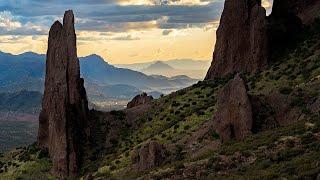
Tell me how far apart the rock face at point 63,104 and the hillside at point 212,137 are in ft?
8.20

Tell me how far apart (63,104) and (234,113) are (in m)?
37.9

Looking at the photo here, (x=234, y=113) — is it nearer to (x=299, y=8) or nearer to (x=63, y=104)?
(x=63, y=104)

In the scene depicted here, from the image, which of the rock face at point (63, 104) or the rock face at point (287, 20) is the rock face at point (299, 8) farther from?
the rock face at point (63, 104)

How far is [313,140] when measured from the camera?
42656 mm

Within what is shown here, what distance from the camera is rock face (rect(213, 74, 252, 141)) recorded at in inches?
2411

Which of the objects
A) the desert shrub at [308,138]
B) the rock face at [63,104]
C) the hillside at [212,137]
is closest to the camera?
the hillside at [212,137]

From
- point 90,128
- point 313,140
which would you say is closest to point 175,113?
point 90,128

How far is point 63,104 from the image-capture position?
91875mm

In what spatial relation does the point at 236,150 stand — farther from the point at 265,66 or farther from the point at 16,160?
the point at 16,160

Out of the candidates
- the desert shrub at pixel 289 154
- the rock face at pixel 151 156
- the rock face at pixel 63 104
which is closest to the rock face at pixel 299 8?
the rock face at pixel 63 104

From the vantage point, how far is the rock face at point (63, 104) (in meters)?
89.8

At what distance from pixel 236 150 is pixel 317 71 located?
95.3 feet

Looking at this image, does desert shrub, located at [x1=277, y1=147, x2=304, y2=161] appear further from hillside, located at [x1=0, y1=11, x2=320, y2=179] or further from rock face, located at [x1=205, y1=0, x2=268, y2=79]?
rock face, located at [x1=205, y1=0, x2=268, y2=79]

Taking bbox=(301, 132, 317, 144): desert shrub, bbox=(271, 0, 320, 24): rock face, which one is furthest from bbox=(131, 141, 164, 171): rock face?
bbox=(271, 0, 320, 24): rock face
